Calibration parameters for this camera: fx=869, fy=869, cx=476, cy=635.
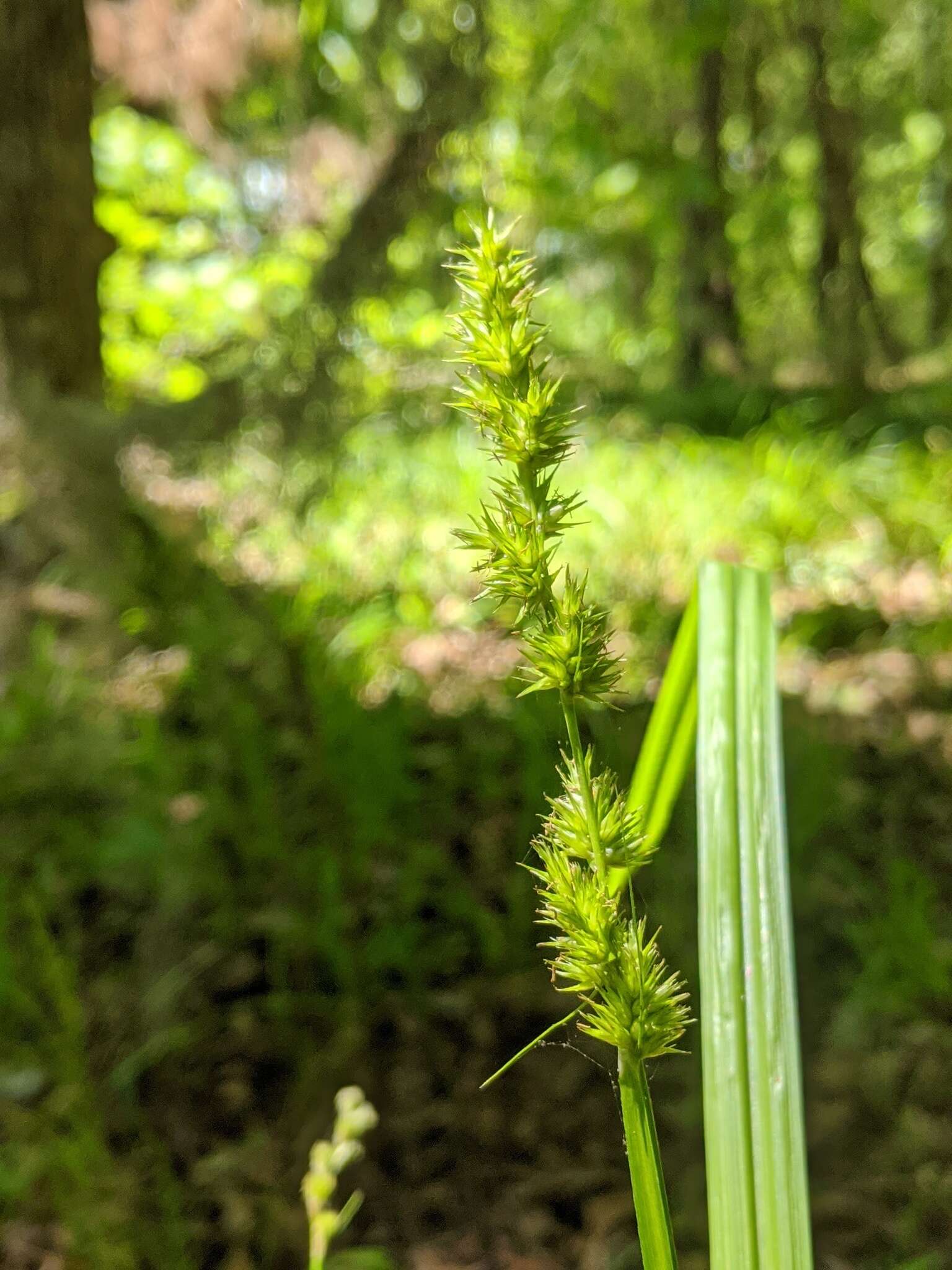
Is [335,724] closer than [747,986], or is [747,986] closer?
[747,986]

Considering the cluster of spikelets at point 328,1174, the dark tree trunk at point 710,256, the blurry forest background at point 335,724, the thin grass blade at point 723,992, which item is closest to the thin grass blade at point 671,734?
the thin grass blade at point 723,992

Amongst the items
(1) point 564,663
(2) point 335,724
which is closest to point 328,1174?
(1) point 564,663

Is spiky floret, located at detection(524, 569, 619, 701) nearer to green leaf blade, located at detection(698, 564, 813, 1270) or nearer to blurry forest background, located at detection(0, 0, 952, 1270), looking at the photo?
green leaf blade, located at detection(698, 564, 813, 1270)

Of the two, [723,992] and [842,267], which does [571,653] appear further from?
[842,267]

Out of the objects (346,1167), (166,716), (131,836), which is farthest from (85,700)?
(346,1167)

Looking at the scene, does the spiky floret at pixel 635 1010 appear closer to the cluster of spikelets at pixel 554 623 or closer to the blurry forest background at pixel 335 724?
the cluster of spikelets at pixel 554 623

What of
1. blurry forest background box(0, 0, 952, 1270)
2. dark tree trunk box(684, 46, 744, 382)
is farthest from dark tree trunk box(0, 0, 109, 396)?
dark tree trunk box(684, 46, 744, 382)

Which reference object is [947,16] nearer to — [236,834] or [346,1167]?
[236,834]
